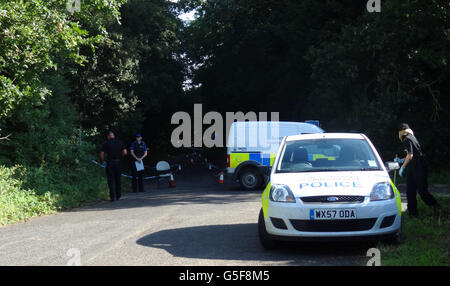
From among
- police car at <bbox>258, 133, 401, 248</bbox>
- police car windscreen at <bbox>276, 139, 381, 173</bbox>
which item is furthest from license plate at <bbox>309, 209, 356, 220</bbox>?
police car windscreen at <bbox>276, 139, 381, 173</bbox>

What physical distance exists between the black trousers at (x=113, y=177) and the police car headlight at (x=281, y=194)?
8.68m

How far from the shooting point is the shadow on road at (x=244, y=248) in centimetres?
657

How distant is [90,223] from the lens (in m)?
10.1

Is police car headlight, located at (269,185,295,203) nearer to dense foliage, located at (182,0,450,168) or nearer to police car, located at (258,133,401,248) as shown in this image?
police car, located at (258,133,401,248)

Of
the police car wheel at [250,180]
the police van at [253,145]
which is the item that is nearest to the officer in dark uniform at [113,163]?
the police van at [253,145]

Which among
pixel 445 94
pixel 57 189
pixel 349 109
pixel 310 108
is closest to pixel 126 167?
pixel 310 108

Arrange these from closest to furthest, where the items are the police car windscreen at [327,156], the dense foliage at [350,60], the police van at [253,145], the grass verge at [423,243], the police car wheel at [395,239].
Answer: the grass verge at [423,243] → the police car wheel at [395,239] → the police car windscreen at [327,156] → the police van at [253,145] → the dense foliage at [350,60]

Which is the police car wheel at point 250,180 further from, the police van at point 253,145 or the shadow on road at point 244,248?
the shadow on road at point 244,248

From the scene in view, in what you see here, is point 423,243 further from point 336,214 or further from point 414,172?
point 414,172

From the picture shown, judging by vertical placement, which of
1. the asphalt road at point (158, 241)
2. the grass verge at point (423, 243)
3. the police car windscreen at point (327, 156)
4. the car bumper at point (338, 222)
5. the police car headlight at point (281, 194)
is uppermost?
the police car windscreen at point (327, 156)

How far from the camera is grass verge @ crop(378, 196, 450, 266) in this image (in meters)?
6.04

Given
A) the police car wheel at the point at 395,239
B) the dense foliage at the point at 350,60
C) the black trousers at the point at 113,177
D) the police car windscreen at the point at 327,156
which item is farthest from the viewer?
the dense foliage at the point at 350,60

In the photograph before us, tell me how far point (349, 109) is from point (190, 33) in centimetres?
1530
